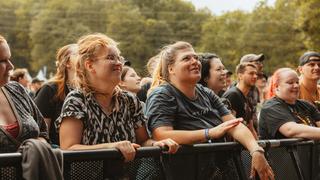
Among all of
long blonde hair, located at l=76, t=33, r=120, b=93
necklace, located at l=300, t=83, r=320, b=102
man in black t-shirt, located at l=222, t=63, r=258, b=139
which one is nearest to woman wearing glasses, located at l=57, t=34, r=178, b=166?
long blonde hair, located at l=76, t=33, r=120, b=93

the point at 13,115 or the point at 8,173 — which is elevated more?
the point at 13,115

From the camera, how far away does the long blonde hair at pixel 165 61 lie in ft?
16.6

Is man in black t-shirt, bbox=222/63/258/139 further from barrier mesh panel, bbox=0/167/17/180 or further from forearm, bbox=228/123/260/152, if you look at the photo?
barrier mesh panel, bbox=0/167/17/180

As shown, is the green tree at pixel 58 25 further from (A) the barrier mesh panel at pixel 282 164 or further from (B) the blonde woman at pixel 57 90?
(A) the barrier mesh panel at pixel 282 164

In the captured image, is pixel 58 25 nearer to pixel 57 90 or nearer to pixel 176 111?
pixel 57 90

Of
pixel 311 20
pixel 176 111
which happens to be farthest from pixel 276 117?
pixel 311 20

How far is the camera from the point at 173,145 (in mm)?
3771

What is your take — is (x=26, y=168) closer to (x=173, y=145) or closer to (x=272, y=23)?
(x=173, y=145)

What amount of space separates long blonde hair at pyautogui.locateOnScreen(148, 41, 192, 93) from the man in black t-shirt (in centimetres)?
208

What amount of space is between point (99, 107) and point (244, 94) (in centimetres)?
395

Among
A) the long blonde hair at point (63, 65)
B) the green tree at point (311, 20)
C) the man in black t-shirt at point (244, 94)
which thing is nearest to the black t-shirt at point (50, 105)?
the long blonde hair at point (63, 65)

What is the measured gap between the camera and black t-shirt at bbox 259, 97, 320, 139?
5.82 meters

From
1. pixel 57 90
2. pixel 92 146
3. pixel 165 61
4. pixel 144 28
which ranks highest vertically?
pixel 165 61

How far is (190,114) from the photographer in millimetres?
4766
